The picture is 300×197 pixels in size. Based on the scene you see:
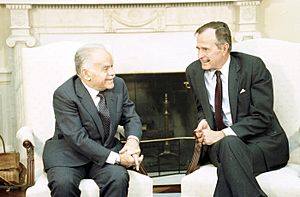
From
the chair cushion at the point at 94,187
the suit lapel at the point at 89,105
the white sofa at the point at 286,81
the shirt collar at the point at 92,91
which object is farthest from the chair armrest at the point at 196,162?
the shirt collar at the point at 92,91

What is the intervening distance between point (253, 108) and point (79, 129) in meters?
0.92

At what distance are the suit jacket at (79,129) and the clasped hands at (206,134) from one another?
0.32m

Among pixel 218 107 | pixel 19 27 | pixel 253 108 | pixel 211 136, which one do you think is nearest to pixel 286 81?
pixel 253 108

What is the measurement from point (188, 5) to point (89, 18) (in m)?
0.79

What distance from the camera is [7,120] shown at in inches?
164

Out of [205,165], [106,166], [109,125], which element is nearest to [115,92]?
[109,125]

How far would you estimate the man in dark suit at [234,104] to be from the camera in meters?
2.71

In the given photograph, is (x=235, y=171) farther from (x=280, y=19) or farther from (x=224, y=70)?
(x=280, y=19)

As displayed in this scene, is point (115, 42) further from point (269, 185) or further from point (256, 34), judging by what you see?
point (269, 185)

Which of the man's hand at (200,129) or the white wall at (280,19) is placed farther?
the white wall at (280,19)

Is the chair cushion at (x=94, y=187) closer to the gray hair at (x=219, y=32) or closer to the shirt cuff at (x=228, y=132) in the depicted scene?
the shirt cuff at (x=228, y=132)

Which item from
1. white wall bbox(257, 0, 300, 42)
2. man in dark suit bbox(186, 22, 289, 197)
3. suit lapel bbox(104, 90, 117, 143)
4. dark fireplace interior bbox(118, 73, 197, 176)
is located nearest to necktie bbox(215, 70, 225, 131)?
man in dark suit bbox(186, 22, 289, 197)

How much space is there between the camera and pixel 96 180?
8.36 ft

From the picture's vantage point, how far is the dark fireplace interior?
14.0 ft
